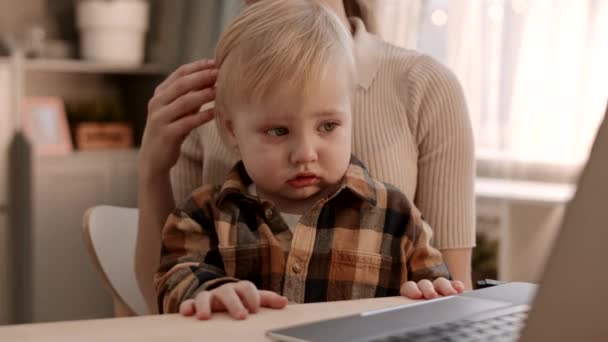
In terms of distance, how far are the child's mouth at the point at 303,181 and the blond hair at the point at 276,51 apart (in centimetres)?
11

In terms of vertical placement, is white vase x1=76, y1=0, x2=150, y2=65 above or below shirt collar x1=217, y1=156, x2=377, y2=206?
above

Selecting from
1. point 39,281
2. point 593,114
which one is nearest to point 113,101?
point 39,281

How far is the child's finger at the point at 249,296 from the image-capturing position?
0.88 m

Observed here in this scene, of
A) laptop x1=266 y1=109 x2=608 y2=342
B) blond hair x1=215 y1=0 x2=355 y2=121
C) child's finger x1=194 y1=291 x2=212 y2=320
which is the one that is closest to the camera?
laptop x1=266 y1=109 x2=608 y2=342

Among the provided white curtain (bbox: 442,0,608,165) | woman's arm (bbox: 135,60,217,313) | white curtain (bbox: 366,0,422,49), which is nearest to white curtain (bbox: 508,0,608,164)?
white curtain (bbox: 442,0,608,165)

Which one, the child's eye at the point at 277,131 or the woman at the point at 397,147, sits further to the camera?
the woman at the point at 397,147

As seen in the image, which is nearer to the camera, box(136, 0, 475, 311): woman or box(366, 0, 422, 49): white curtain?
box(136, 0, 475, 311): woman

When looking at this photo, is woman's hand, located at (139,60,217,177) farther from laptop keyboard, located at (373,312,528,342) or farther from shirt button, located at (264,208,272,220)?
laptop keyboard, located at (373,312,528,342)

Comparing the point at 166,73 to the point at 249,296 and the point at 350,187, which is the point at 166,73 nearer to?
the point at 350,187

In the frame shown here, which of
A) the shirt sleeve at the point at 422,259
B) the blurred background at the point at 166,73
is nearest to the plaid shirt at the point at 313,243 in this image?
the shirt sleeve at the point at 422,259

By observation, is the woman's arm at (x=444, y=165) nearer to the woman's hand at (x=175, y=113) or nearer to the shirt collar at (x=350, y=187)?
the shirt collar at (x=350, y=187)

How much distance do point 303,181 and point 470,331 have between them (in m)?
0.47

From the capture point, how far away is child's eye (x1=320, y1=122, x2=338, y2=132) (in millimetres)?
1213

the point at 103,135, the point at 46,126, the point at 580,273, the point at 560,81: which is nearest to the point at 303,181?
the point at 580,273
